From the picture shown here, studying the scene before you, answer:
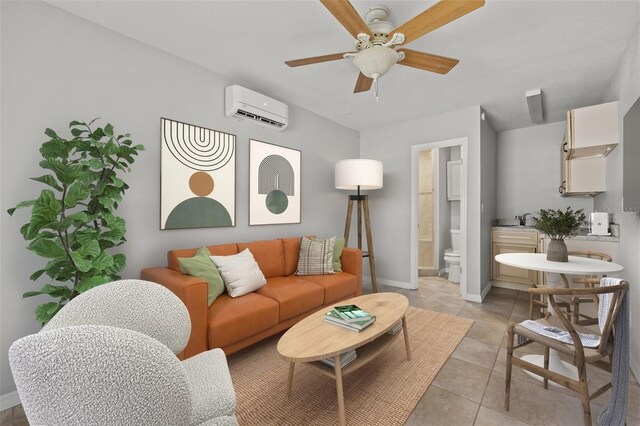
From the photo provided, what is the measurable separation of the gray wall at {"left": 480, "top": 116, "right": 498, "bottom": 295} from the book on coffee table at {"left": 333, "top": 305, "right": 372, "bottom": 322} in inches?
99.9

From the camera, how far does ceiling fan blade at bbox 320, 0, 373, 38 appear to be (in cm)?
146

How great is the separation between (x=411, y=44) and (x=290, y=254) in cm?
234

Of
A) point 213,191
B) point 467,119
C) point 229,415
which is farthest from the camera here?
point 467,119

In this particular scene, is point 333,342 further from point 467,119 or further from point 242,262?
point 467,119

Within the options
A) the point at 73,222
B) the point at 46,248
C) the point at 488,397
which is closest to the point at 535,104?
the point at 488,397

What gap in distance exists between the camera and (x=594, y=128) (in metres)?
2.49

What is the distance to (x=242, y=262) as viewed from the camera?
2494mm

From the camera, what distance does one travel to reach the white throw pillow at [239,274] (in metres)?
2.35

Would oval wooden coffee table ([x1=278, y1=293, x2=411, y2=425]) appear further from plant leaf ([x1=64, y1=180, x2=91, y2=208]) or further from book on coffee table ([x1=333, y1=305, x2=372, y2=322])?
plant leaf ([x1=64, y1=180, x2=91, y2=208])

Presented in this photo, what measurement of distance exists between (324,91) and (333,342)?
267cm

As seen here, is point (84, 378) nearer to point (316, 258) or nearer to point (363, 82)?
point (363, 82)

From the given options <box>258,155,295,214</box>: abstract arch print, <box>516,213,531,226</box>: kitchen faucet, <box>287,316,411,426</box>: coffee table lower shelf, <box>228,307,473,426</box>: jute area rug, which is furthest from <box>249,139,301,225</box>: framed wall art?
<box>516,213,531,226</box>: kitchen faucet

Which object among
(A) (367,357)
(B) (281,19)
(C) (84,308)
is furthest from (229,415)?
(B) (281,19)

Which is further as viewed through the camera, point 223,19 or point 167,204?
point 167,204
